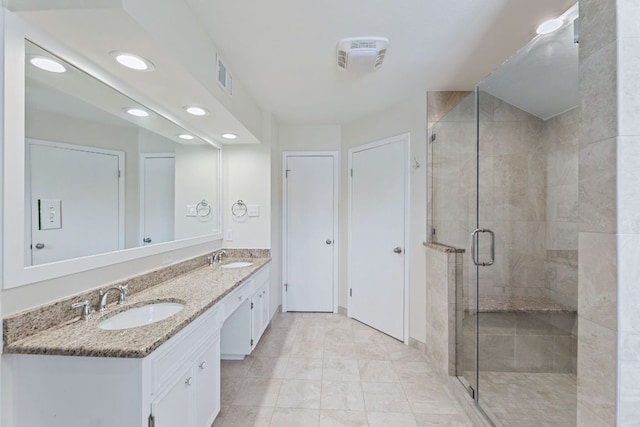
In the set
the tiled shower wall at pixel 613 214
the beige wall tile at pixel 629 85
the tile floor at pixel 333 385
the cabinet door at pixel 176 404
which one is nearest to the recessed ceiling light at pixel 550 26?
the tiled shower wall at pixel 613 214

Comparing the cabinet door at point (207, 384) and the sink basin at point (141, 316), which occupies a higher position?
the sink basin at point (141, 316)

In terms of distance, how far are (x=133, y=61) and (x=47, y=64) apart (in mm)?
319

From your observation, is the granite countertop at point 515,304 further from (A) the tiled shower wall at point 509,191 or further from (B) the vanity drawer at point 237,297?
(B) the vanity drawer at point 237,297

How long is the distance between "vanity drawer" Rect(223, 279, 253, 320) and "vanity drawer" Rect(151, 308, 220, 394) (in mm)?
222

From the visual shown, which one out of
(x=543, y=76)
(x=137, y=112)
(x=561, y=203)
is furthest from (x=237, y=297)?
(x=543, y=76)

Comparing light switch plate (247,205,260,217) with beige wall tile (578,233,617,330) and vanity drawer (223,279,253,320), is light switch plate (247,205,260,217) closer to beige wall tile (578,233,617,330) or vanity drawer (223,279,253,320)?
vanity drawer (223,279,253,320)

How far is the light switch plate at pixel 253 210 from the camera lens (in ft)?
9.81

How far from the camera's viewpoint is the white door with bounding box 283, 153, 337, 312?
3488 millimetres

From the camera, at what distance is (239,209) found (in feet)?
9.87

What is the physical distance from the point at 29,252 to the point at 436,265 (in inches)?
97.9

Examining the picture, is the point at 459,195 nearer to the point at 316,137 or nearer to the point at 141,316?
the point at 316,137

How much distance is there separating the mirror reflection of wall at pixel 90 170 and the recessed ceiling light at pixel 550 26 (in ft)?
8.17

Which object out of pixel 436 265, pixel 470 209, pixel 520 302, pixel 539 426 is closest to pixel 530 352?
pixel 520 302

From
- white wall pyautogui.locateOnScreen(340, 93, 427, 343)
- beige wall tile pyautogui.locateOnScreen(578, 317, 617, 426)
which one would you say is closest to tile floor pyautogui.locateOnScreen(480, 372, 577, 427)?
white wall pyautogui.locateOnScreen(340, 93, 427, 343)
